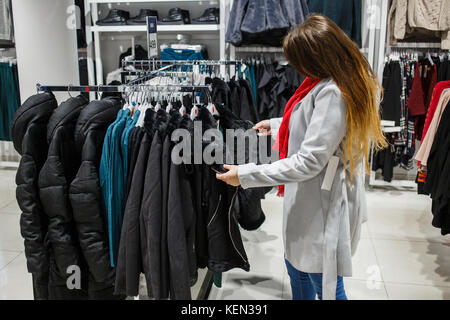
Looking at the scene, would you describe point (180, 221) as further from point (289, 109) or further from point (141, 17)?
point (141, 17)

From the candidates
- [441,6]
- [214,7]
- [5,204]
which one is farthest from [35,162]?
[441,6]

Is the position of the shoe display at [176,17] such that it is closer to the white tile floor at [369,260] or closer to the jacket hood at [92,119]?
the white tile floor at [369,260]

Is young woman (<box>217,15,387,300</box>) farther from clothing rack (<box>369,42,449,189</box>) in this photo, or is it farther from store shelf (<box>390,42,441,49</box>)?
store shelf (<box>390,42,441,49</box>)

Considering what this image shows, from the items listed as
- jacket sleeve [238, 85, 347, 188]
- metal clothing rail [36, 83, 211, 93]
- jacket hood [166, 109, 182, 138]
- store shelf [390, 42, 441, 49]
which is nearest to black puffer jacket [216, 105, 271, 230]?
metal clothing rail [36, 83, 211, 93]

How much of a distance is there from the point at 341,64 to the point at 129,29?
344 centimetres

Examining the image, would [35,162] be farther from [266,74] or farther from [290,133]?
[266,74]

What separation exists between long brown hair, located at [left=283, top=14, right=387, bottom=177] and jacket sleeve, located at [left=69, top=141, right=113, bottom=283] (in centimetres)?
93

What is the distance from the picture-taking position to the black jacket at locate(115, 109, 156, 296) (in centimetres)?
169

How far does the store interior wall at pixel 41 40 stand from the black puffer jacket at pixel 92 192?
4.05ft

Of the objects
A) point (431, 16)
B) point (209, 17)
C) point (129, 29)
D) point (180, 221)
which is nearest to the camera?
point (180, 221)

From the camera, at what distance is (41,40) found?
9.01ft

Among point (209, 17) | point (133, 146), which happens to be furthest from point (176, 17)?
point (133, 146)

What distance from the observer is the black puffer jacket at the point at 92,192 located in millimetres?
1710

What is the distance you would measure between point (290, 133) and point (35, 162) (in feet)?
3.50
